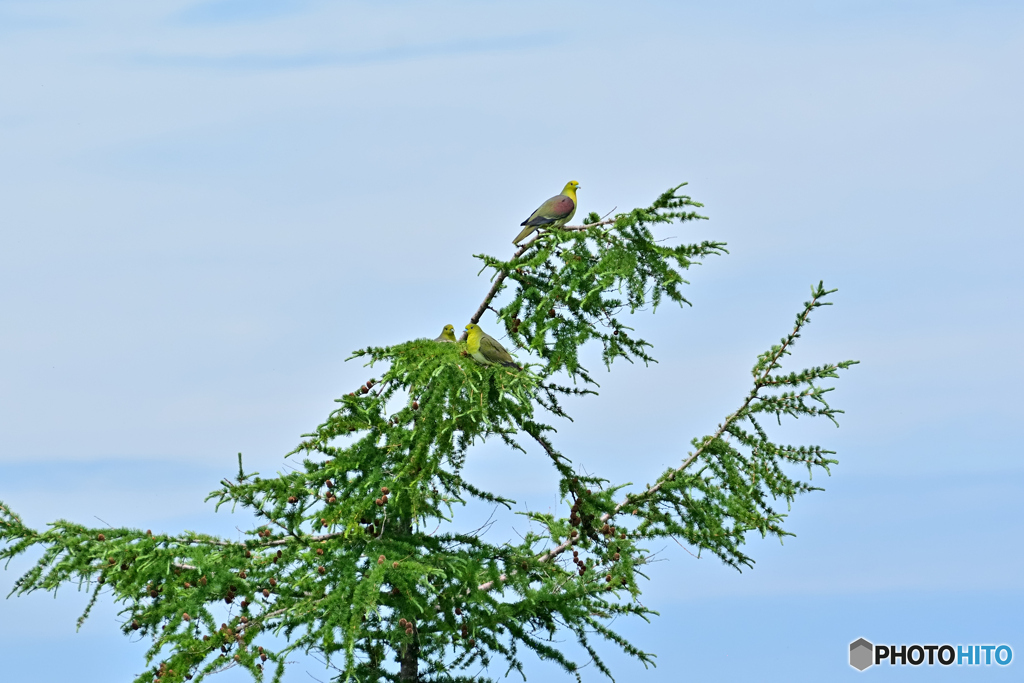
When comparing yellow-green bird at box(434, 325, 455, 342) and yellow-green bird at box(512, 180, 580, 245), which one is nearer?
yellow-green bird at box(512, 180, 580, 245)

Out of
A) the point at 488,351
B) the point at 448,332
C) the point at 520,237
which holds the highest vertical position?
the point at 520,237

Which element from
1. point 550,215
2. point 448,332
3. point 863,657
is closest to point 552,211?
point 550,215

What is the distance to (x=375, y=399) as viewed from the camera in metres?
11.8

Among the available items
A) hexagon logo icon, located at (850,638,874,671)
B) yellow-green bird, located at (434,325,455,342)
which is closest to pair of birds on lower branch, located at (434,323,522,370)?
yellow-green bird, located at (434,325,455,342)

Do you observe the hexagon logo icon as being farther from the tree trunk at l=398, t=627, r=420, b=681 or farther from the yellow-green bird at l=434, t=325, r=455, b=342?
the yellow-green bird at l=434, t=325, r=455, b=342

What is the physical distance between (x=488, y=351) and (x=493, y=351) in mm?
51

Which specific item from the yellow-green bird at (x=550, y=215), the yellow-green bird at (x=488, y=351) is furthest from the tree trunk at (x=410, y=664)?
the yellow-green bird at (x=550, y=215)

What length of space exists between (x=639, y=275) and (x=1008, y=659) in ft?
18.3

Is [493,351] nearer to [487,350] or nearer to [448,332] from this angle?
[487,350]

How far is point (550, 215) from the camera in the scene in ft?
42.9

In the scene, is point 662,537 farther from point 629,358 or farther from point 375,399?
point 375,399

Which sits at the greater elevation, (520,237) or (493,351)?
(520,237)

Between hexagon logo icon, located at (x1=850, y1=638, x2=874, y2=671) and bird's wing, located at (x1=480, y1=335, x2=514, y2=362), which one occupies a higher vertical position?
bird's wing, located at (x1=480, y1=335, x2=514, y2=362)

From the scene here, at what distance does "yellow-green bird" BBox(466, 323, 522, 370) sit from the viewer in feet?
38.7
